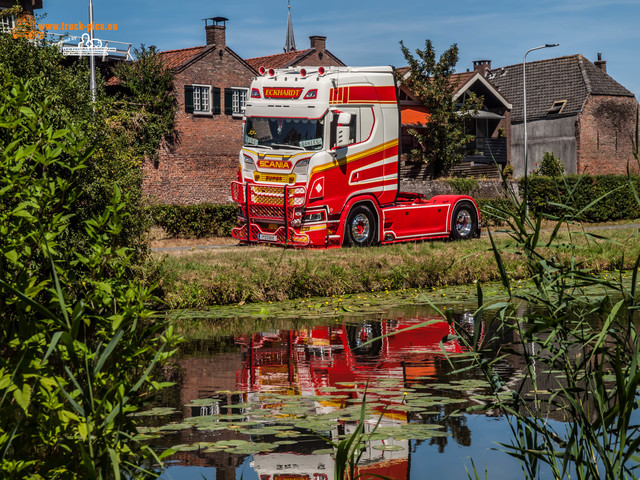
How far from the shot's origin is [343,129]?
1980cm

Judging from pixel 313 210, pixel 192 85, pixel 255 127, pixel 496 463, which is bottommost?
pixel 496 463

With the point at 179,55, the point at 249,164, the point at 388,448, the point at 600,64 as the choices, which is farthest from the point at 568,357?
the point at 600,64

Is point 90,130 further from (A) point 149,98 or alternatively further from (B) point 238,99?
(B) point 238,99

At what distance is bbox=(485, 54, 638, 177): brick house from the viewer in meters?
52.9

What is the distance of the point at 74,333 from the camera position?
353cm

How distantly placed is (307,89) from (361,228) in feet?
11.7

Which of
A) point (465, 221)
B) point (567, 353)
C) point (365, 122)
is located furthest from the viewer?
point (465, 221)

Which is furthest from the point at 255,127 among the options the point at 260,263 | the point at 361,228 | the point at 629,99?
the point at 629,99

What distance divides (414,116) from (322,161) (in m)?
A: 25.1

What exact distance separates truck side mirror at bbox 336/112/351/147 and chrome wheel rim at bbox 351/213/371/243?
192 centimetres

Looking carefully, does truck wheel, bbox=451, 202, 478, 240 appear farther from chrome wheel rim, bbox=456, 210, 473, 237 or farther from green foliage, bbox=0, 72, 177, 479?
green foliage, bbox=0, 72, 177, 479

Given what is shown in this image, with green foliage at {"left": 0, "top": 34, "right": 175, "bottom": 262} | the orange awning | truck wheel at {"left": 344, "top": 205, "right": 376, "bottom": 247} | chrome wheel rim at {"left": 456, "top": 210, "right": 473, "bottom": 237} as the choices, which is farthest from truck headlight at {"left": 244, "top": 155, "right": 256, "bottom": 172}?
the orange awning

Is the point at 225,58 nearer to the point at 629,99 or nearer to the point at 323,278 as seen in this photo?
the point at 629,99

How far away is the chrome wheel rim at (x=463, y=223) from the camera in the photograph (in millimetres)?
23672
